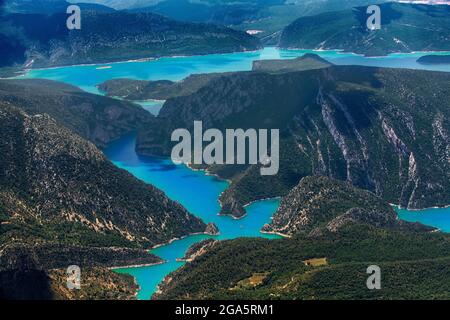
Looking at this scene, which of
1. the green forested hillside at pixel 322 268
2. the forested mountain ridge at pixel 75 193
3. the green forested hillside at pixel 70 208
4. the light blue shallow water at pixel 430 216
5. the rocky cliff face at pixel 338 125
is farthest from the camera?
the rocky cliff face at pixel 338 125

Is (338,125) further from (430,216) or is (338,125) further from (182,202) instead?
(182,202)

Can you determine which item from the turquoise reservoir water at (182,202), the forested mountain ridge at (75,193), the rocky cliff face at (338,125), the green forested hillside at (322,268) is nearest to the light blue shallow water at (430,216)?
the rocky cliff face at (338,125)

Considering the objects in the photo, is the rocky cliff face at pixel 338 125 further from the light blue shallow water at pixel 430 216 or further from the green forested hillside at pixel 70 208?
the green forested hillside at pixel 70 208

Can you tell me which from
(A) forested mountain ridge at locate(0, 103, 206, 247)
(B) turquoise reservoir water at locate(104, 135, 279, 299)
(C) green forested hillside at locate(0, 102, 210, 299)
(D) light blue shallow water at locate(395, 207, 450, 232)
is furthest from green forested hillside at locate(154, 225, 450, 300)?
(D) light blue shallow water at locate(395, 207, 450, 232)

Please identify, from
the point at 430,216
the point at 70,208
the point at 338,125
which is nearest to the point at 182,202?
the point at 70,208

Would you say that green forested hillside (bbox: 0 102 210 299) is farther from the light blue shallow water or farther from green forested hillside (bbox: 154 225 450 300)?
the light blue shallow water
